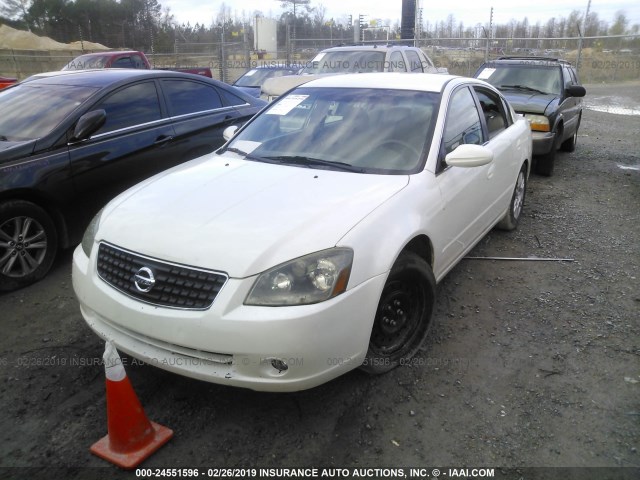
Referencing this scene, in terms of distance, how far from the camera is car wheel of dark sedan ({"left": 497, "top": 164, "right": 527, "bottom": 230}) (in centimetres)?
526

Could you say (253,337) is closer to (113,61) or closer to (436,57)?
(113,61)

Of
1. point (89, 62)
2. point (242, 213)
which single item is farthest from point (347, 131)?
point (89, 62)

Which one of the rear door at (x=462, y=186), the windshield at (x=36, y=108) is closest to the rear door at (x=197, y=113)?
the windshield at (x=36, y=108)

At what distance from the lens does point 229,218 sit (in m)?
2.71

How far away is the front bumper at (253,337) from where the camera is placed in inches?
90.5

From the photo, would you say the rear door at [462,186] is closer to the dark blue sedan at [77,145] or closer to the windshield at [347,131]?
the windshield at [347,131]

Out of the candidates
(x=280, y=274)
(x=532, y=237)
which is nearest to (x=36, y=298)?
(x=280, y=274)

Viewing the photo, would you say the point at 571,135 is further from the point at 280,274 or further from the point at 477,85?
the point at 280,274

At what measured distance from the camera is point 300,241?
2502 mm

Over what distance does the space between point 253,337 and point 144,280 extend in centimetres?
65

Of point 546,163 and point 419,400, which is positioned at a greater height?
point 546,163

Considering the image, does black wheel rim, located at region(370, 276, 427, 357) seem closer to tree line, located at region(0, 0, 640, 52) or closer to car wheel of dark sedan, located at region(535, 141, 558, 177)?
car wheel of dark sedan, located at region(535, 141, 558, 177)

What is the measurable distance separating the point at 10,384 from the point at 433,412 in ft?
7.88

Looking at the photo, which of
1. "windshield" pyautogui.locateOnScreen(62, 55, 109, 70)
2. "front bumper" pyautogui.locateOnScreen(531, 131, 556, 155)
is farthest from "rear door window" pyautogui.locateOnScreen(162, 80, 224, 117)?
"windshield" pyautogui.locateOnScreen(62, 55, 109, 70)
